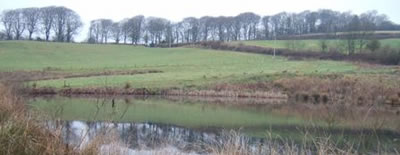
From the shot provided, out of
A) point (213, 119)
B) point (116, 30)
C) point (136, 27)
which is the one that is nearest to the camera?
point (213, 119)

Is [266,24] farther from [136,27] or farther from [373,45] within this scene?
[373,45]

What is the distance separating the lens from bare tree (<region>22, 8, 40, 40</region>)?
3419 inches

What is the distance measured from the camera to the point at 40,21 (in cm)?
8881

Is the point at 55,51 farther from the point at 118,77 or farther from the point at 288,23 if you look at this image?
the point at 288,23

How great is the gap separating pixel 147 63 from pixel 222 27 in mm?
38454

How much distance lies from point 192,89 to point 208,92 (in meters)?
2.00

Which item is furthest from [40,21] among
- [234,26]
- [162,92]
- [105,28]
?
[162,92]

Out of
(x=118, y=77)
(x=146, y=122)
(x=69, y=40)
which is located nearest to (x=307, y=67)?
(x=118, y=77)

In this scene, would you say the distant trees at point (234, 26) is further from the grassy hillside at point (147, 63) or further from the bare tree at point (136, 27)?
the grassy hillside at point (147, 63)

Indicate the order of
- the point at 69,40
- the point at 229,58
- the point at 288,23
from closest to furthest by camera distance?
the point at 229,58
the point at 69,40
the point at 288,23

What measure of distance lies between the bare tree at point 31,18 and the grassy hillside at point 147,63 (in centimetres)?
1259

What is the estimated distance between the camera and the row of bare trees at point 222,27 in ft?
309

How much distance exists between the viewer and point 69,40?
93312 millimetres

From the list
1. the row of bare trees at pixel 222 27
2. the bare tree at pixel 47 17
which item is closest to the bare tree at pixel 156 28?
the row of bare trees at pixel 222 27
